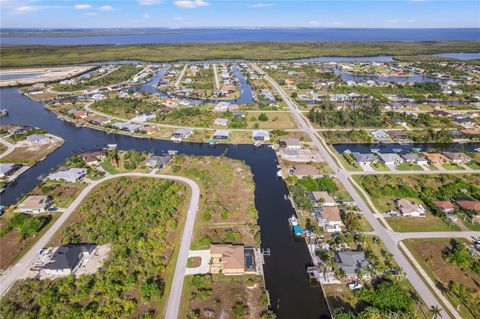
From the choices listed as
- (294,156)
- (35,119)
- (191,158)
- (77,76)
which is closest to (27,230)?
(191,158)

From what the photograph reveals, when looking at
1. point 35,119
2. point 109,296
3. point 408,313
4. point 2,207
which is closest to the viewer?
point 408,313

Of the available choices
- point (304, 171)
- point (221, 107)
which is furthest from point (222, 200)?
point (221, 107)

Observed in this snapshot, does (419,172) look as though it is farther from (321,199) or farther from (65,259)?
(65,259)

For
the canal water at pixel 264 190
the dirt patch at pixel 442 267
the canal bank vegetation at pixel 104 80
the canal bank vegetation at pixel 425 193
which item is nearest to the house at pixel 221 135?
the canal water at pixel 264 190

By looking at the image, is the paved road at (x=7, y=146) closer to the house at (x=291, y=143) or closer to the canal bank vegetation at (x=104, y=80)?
the canal bank vegetation at (x=104, y=80)

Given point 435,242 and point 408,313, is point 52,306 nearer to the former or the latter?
point 408,313
